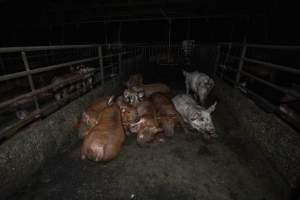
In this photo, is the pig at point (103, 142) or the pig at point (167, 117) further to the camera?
the pig at point (167, 117)

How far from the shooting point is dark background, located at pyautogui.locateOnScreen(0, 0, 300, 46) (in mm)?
7020

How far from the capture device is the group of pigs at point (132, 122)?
2615 mm

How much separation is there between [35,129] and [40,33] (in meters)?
9.46

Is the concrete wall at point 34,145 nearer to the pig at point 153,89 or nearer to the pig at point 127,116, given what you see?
the pig at point 127,116

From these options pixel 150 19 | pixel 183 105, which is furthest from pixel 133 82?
pixel 150 19

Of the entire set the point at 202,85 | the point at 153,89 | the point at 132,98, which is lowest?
the point at 153,89

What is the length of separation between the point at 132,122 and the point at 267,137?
2371 mm

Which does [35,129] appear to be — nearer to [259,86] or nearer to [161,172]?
[161,172]

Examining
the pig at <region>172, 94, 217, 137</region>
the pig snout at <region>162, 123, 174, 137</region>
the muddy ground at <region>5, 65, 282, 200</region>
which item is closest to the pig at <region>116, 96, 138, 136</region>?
the muddy ground at <region>5, 65, 282, 200</region>

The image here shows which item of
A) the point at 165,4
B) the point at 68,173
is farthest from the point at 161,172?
the point at 165,4

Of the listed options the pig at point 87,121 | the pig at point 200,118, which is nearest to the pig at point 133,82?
the pig at point 87,121

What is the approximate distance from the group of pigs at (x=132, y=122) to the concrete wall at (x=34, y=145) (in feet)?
0.89

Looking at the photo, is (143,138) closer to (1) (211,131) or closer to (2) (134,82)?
(1) (211,131)

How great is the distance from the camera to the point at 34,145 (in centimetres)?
249
